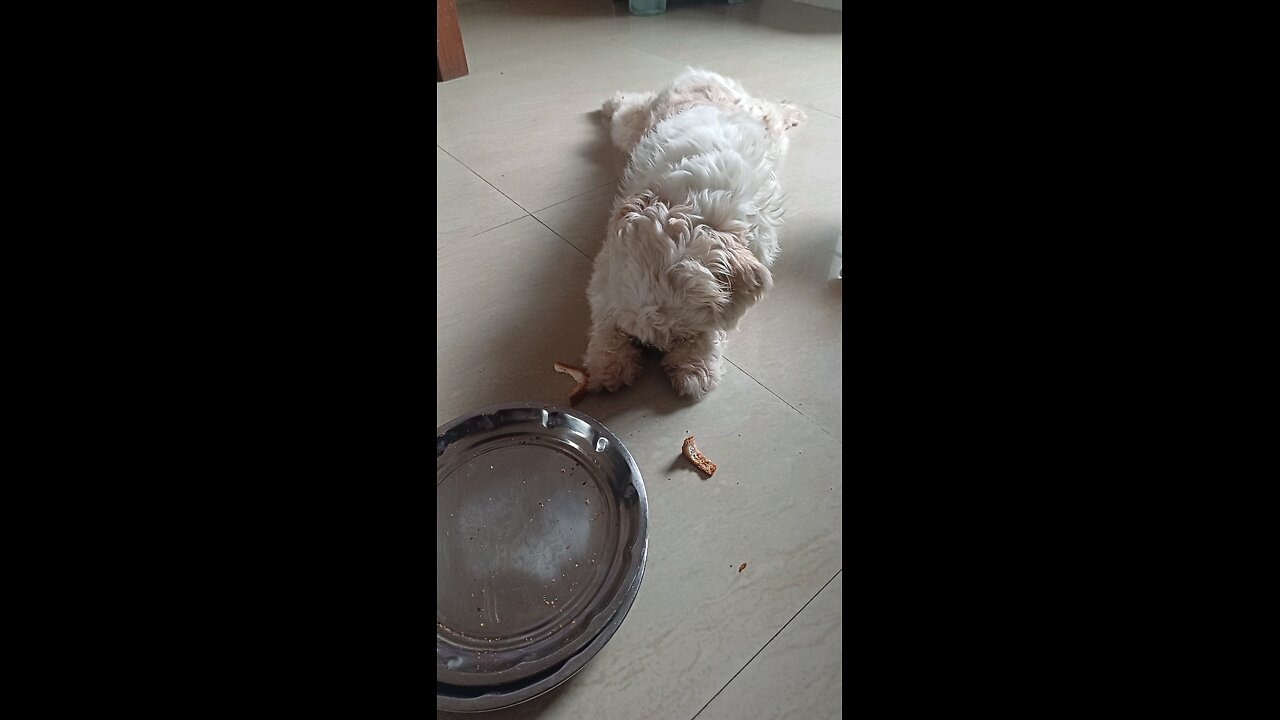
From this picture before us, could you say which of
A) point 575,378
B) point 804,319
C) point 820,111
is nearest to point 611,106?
point 820,111

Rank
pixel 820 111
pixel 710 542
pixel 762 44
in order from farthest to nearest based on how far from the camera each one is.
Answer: pixel 762 44, pixel 820 111, pixel 710 542

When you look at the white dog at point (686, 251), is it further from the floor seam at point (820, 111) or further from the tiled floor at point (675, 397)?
the floor seam at point (820, 111)

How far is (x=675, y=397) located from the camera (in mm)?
1556

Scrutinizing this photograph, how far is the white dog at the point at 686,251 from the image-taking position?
1.38 metres

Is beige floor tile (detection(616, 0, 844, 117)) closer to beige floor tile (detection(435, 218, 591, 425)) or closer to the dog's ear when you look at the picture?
beige floor tile (detection(435, 218, 591, 425))

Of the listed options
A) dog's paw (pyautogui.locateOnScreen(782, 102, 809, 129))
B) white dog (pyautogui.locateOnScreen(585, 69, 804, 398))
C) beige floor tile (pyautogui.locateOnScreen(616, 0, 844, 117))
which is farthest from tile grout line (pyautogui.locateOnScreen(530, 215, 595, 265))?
beige floor tile (pyautogui.locateOnScreen(616, 0, 844, 117))

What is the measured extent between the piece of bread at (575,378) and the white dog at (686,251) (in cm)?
2

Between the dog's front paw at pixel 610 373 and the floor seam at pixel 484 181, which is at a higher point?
the floor seam at pixel 484 181

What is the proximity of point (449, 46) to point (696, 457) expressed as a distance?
271 centimetres

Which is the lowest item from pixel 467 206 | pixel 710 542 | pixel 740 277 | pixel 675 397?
pixel 710 542

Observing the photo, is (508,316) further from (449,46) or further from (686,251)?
(449,46)

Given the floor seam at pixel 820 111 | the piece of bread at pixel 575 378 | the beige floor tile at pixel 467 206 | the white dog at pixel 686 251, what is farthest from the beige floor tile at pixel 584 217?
the floor seam at pixel 820 111

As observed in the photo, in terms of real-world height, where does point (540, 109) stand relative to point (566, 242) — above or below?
above
